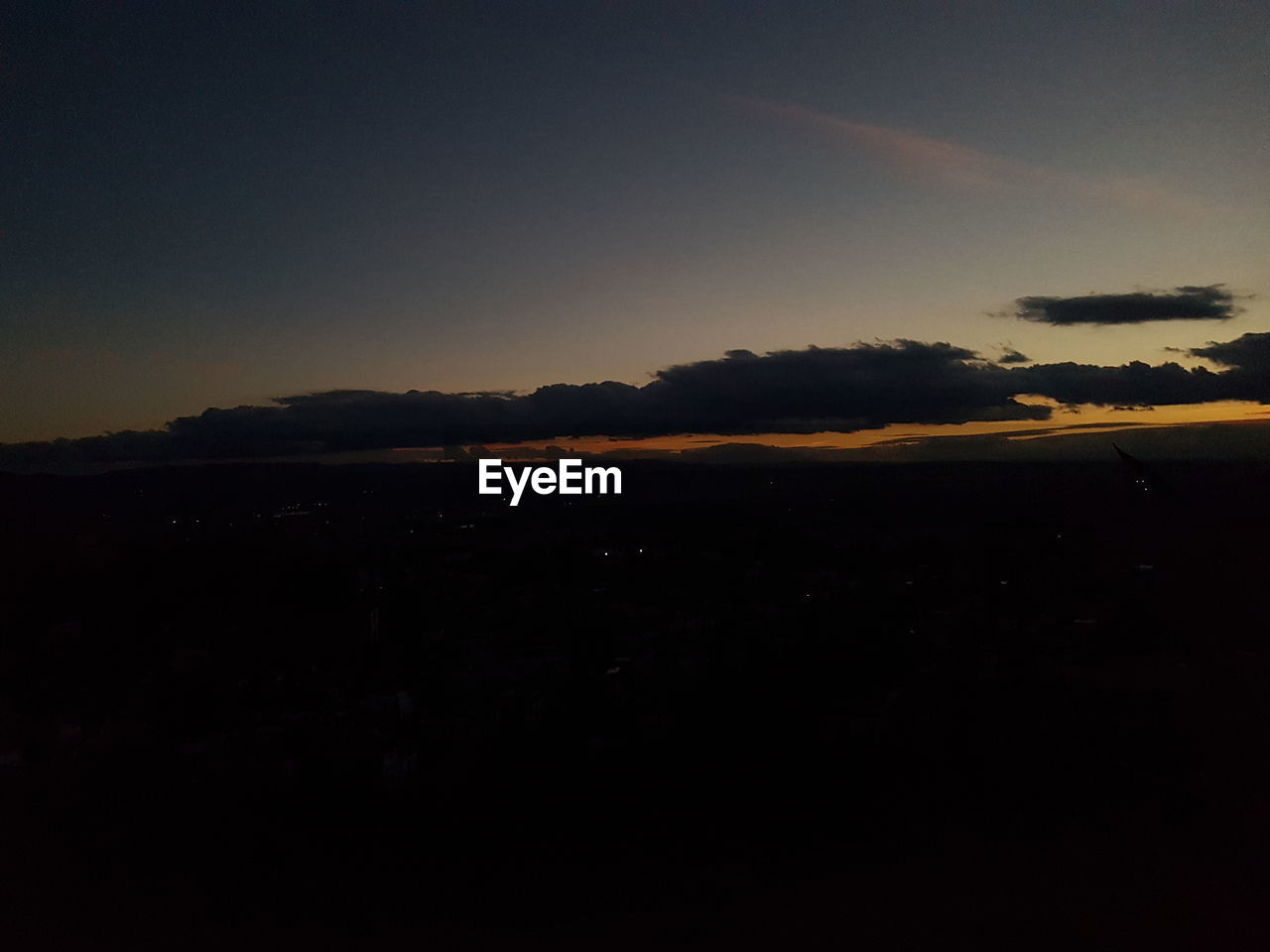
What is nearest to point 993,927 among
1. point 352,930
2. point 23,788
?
point 352,930

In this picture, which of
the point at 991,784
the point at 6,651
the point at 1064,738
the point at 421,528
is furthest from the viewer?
the point at 421,528

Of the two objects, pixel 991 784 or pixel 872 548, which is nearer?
pixel 991 784

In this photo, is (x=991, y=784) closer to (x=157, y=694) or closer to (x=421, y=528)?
(x=157, y=694)

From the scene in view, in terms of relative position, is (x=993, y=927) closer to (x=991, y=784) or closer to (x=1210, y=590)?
(x=991, y=784)

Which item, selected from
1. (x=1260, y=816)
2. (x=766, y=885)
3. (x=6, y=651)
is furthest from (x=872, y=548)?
(x=6, y=651)

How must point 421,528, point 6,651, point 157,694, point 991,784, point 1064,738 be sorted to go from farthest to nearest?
point 421,528, point 6,651, point 157,694, point 1064,738, point 991,784

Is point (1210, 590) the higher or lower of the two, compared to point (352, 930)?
higher
